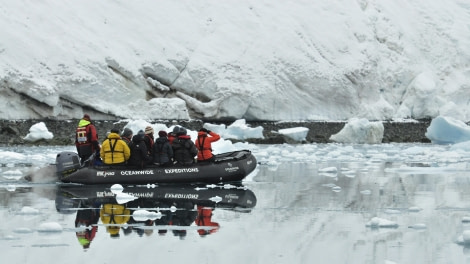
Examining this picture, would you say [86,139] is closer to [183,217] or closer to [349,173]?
[349,173]

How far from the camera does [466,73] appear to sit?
36938 mm

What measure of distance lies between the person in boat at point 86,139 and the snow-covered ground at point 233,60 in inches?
536

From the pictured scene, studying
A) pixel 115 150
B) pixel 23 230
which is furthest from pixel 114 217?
pixel 115 150

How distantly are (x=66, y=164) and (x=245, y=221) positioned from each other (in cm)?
532

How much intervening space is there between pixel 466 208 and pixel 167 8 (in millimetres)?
24747

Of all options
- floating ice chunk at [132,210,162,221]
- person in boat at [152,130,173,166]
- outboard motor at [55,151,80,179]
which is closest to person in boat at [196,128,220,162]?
person in boat at [152,130,173,166]

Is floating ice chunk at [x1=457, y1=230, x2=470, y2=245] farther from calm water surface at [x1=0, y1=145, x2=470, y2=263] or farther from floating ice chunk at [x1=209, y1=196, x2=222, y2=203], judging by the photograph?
floating ice chunk at [x1=209, y1=196, x2=222, y2=203]

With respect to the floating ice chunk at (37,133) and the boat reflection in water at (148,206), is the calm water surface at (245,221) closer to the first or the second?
the boat reflection in water at (148,206)

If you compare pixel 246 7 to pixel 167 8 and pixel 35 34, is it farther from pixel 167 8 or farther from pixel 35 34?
pixel 35 34

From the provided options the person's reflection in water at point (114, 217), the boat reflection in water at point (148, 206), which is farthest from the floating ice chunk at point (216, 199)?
the person's reflection in water at point (114, 217)

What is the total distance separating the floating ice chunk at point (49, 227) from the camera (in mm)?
9152

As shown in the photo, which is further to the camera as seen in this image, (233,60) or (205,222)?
(233,60)

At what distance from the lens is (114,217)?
10336mm

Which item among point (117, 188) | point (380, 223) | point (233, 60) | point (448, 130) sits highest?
point (233, 60)
